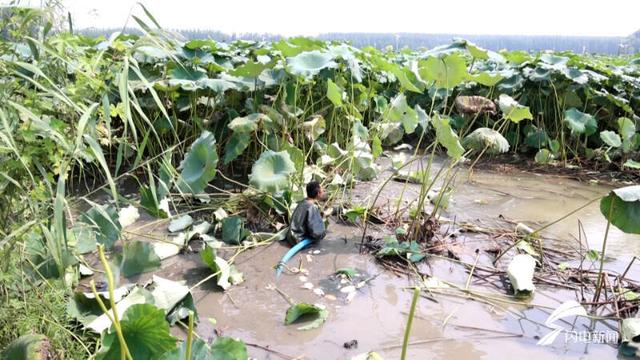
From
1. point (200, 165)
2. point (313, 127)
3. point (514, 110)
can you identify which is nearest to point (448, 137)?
point (514, 110)

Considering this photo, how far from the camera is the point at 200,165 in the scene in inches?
143

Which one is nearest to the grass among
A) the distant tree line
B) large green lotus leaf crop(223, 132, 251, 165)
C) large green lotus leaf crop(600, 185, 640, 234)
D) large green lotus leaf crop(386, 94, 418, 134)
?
large green lotus leaf crop(223, 132, 251, 165)

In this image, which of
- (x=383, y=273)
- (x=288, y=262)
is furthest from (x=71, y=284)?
(x=383, y=273)

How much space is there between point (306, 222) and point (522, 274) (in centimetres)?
137

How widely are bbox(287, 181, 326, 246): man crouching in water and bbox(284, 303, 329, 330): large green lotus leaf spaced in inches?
34.3

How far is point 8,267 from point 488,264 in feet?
8.64

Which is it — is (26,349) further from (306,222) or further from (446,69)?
(446,69)

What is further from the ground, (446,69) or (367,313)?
(446,69)

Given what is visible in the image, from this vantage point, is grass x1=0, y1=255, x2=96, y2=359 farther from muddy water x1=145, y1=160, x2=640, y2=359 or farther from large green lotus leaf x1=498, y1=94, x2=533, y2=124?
large green lotus leaf x1=498, y1=94, x2=533, y2=124

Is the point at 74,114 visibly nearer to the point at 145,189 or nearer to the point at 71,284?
the point at 71,284

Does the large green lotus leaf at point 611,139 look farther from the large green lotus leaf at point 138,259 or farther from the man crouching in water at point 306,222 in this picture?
the large green lotus leaf at point 138,259

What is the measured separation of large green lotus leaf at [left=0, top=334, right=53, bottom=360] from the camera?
1.69 metres

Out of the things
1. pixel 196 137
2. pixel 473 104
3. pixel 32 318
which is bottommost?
pixel 32 318

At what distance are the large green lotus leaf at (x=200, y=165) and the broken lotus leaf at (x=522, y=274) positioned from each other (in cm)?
201
